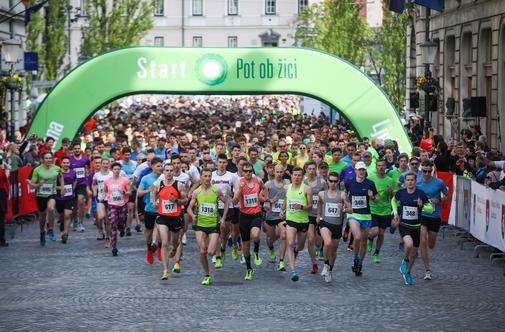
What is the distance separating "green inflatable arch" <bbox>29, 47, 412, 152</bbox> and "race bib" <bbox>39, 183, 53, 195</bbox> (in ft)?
26.7

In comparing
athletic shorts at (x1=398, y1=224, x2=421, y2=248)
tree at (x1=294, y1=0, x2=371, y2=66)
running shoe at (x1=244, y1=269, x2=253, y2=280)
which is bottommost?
running shoe at (x1=244, y1=269, x2=253, y2=280)

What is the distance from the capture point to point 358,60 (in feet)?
209

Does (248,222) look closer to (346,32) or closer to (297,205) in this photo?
(297,205)

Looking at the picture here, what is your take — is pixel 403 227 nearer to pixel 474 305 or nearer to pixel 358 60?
pixel 474 305

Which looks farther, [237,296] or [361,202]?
[361,202]

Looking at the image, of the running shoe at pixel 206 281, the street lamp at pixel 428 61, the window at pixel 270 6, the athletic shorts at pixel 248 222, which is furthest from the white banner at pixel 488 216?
the window at pixel 270 6

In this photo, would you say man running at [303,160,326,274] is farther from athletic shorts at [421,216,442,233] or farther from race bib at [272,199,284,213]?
athletic shorts at [421,216,442,233]

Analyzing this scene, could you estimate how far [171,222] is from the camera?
1780cm

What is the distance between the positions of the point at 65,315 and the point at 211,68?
16.9 m

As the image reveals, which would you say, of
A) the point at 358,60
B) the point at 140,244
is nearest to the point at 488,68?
the point at 140,244

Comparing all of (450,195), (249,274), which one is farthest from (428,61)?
(249,274)

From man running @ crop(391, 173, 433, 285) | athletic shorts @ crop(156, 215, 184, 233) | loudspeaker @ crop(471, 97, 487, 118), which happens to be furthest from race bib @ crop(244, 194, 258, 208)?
loudspeaker @ crop(471, 97, 487, 118)

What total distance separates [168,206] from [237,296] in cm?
251

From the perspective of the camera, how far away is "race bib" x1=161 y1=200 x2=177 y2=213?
17.8 meters
